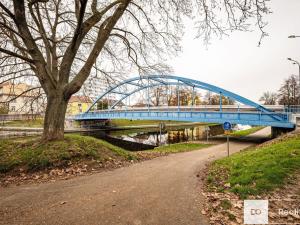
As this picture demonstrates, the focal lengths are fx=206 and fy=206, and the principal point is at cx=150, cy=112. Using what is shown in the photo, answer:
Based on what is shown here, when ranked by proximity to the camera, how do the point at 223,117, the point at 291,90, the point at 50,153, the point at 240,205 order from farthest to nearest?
1. the point at 291,90
2. the point at 223,117
3. the point at 50,153
4. the point at 240,205

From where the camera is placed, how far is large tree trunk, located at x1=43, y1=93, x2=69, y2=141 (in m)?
7.27

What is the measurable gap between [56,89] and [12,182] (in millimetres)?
3322

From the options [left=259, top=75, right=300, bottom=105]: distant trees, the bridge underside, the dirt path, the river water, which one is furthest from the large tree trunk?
[left=259, top=75, right=300, bottom=105]: distant trees

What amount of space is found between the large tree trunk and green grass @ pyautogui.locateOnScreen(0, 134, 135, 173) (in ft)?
1.01

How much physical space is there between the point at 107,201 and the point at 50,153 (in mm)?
3376

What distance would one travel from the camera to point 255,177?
4.82 m

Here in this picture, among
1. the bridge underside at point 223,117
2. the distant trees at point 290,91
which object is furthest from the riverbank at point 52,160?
the distant trees at point 290,91

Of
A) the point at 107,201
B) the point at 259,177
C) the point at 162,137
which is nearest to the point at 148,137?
the point at 162,137

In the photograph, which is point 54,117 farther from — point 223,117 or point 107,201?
point 223,117

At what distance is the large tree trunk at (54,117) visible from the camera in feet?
23.8

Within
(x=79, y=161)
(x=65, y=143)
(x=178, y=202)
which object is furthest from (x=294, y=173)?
(x=65, y=143)

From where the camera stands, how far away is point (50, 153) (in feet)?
21.5

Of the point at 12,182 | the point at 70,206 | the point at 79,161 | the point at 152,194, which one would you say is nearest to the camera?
the point at 70,206

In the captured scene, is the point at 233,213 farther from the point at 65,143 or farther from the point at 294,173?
the point at 65,143
